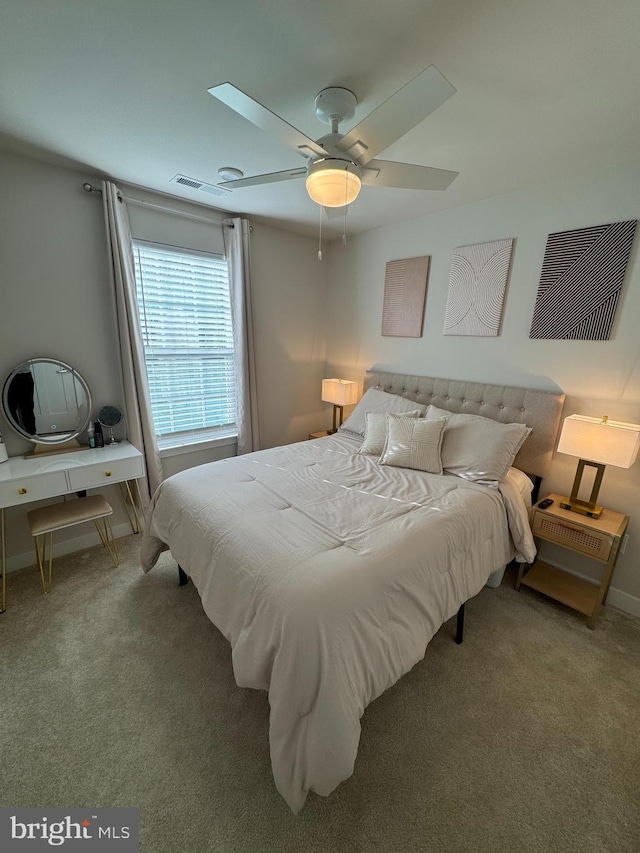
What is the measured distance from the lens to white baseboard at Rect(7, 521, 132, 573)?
228 centimetres

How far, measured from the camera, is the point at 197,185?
92.1 inches

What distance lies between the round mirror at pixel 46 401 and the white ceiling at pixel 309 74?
1288 mm

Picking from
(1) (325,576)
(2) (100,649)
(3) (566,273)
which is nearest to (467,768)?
Result: (1) (325,576)

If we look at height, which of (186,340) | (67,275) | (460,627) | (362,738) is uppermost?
(67,275)

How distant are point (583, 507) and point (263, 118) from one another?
258cm

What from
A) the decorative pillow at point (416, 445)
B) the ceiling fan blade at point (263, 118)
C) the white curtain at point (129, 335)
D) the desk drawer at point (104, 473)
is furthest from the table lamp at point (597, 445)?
the white curtain at point (129, 335)

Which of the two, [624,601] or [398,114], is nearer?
[398,114]

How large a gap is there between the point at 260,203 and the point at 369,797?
346 centimetres

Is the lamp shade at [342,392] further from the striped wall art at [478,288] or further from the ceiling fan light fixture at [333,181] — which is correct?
the ceiling fan light fixture at [333,181]

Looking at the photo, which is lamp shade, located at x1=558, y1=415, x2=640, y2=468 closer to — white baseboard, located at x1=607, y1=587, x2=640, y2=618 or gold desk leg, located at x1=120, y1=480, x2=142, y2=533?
white baseboard, located at x1=607, y1=587, x2=640, y2=618

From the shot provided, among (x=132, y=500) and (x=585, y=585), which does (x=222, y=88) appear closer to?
(x=132, y=500)
